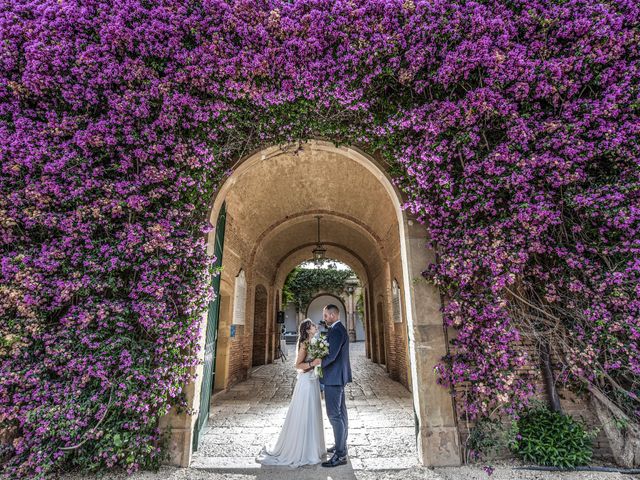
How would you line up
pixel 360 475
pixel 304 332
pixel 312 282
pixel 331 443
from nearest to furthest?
pixel 360 475, pixel 304 332, pixel 331 443, pixel 312 282

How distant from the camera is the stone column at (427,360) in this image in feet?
10.8

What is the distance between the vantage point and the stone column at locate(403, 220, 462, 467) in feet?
10.8

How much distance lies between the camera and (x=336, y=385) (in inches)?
141

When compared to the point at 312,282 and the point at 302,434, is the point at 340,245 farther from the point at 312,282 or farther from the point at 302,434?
the point at 312,282

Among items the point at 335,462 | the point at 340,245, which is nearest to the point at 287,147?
the point at 335,462

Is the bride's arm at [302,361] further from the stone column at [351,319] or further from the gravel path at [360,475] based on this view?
the stone column at [351,319]

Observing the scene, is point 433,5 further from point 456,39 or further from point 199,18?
point 199,18

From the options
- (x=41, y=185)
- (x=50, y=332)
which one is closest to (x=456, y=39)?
(x=41, y=185)

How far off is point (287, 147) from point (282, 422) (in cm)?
430

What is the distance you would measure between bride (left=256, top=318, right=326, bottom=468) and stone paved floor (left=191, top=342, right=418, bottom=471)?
10.9 inches

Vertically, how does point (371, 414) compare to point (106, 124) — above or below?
below

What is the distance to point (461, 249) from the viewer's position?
341 centimetres

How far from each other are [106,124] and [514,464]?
19.1 feet

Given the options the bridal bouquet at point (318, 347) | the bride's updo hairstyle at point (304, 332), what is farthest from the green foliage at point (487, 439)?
the bride's updo hairstyle at point (304, 332)
